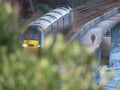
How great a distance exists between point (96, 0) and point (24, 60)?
57.7 metres

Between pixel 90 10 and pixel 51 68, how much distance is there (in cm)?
5083

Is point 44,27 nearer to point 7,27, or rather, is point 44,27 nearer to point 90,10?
point 7,27

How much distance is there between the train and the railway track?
621cm

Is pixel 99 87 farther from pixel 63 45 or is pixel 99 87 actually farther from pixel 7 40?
pixel 7 40

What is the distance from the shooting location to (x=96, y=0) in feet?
201

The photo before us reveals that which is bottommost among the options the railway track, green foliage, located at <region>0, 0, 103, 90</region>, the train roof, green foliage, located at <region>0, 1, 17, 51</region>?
green foliage, located at <region>0, 0, 103, 90</region>

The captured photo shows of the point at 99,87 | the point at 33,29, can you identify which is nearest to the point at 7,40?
the point at 99,87

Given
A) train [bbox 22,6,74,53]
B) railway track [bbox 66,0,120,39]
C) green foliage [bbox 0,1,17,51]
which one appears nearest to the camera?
green foliage [bbox 0,1,17,51]

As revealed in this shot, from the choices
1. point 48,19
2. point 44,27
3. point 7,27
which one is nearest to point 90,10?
point 48,19

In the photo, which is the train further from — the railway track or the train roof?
the railway track

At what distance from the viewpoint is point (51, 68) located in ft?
13.7

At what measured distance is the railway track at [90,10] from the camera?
4766cm

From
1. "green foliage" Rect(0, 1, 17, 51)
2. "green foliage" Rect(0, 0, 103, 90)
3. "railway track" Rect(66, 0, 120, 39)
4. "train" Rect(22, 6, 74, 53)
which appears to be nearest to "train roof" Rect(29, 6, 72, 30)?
"train" Rect(22, 6, 74, 53)

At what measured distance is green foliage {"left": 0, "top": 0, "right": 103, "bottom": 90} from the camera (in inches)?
165
